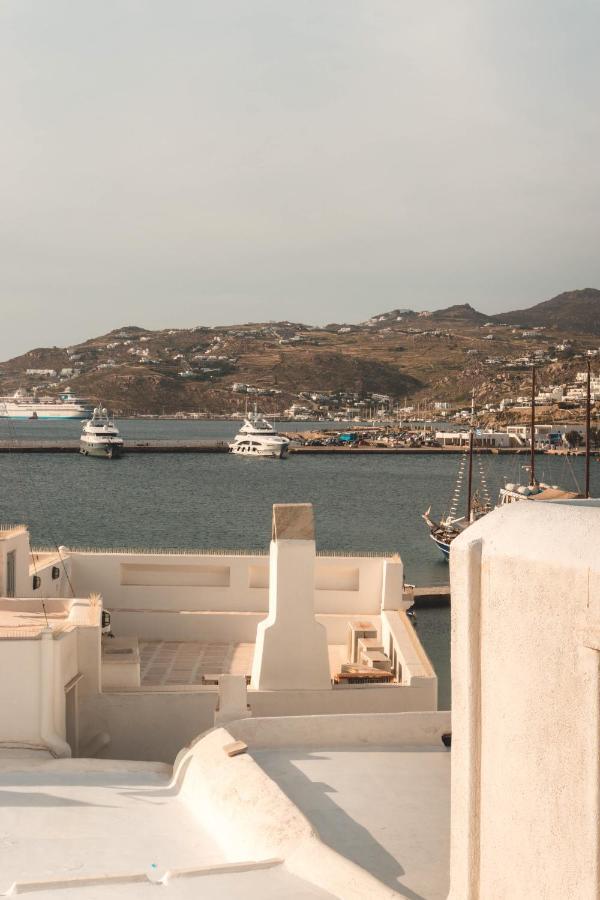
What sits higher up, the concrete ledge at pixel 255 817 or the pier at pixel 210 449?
the concrete ledge at pixel 255 817

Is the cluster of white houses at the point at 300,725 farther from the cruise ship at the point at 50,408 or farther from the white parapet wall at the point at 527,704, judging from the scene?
the cruise ship at the point at 50,408

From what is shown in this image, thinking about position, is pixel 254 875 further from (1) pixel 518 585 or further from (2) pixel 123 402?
(2) pixel 123 402

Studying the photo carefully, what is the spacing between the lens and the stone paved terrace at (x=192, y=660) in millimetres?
9720

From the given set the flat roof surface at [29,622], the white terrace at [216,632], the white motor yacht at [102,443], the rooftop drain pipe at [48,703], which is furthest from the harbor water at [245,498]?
the rooftop drain pipe at [48,703]

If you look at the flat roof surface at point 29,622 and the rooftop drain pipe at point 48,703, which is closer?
the rooftop drain pipe at point 48,703

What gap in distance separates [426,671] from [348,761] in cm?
245

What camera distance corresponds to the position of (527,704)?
12.0ft

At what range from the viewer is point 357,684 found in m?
8.97

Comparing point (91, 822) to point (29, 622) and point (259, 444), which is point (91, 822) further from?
point (259, 444)

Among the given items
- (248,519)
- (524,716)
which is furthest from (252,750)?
(248,519)

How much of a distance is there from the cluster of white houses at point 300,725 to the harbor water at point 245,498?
7598mm

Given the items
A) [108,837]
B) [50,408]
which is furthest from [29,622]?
[50,408]

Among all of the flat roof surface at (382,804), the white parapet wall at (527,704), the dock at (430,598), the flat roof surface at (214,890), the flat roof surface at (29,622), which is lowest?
the dock at (430,598)

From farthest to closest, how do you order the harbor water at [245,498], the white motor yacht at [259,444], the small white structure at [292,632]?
1. the white motor yacht at [259,444]
2. the harbor water at [245,498]
3. the small white structure at [292,632]
